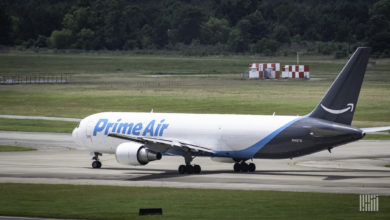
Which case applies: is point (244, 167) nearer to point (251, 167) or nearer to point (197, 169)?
point (251, 167)

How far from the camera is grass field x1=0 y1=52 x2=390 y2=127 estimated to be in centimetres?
9588

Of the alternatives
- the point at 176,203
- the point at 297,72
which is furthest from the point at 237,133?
the point at 297,72

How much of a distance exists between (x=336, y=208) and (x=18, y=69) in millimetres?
145431

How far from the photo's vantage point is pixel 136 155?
46844mm

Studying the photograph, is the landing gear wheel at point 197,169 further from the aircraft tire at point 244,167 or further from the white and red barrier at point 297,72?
the white and red barrier at point 297,72

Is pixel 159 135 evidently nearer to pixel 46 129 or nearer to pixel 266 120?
pixel 266 120

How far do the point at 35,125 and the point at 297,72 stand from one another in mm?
66231

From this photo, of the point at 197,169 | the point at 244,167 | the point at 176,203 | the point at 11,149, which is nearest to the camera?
the point at 176,203

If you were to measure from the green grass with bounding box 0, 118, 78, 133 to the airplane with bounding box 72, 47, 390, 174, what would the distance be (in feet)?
93.6

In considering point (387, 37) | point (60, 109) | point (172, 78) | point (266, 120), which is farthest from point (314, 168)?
point (387, 37)

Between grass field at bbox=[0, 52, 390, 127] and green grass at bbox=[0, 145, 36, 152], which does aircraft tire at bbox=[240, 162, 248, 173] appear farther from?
grass field at bbox=[0, 52, 390, 127]

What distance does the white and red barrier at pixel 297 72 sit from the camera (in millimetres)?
139500

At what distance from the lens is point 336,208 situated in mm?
33938

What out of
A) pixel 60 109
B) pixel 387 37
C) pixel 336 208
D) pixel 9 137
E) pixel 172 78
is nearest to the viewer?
pixel 336 208
